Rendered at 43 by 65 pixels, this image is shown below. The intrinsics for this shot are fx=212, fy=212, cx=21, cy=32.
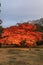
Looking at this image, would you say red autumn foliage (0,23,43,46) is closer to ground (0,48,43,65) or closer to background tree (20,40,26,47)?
background tree (20,40,26,47)

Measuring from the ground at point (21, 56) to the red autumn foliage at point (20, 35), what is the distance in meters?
0.79

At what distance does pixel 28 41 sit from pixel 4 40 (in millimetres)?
2240

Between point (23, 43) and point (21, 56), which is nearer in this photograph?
point (21, 56)

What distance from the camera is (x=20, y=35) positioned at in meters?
19.5

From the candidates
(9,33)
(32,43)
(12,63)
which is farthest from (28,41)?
(12,63)

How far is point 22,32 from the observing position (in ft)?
65.6

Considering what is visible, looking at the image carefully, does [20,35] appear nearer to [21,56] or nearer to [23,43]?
[23,43]

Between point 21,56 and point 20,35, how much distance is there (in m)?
1.97

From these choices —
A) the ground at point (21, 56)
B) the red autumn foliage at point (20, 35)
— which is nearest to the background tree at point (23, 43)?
the red autumn foliage at point (20, 35)

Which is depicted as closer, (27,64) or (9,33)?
(27,64)

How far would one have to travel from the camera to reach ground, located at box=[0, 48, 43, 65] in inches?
675

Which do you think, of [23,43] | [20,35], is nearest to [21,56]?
[23,43]

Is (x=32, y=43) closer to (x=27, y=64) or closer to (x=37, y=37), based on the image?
(x=37, y=37)

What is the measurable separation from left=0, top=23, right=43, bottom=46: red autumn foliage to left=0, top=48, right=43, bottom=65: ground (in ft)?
2.61
